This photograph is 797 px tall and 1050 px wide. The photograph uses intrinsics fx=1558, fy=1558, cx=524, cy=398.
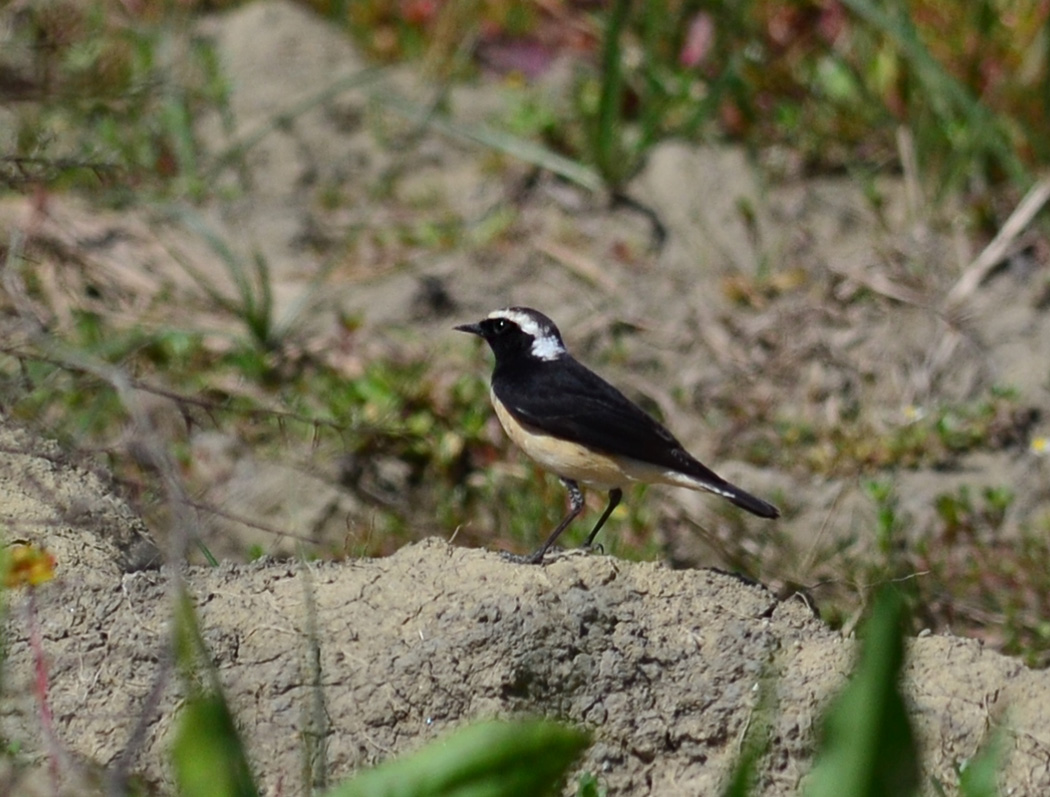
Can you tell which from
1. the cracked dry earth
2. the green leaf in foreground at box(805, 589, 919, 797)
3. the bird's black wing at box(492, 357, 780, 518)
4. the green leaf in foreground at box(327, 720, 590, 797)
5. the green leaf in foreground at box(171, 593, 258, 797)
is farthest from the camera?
the bird's black wing at box(492, 357, 780, 518)

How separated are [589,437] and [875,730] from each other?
9.02 ft

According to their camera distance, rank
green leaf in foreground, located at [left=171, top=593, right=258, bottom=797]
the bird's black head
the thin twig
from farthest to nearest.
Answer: the thin twig < the bird's black head < green leaf in foreground, located at [left=171, top=593, right=258, bottom=797]

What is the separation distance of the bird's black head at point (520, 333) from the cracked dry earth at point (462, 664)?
1.53 metres

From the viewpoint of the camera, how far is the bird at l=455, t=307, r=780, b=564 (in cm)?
493

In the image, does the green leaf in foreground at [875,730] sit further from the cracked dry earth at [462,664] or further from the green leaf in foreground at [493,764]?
the cracked dry earth at [462,664]

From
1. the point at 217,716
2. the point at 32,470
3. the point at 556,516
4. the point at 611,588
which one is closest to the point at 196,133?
the point at 556,516

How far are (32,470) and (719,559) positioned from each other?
293 cm

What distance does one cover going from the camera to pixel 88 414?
20.7 feet

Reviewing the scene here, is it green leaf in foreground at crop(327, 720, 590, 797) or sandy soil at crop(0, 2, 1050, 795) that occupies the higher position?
green leaf in foreground at crop(327, 720, 590, 797)

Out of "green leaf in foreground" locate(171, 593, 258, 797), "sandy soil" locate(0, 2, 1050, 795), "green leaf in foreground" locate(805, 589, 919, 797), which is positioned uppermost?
"green leaf in foreground" locate(805, 589, 919, 797)

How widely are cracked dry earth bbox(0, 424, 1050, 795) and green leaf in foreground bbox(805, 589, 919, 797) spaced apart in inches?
56.8

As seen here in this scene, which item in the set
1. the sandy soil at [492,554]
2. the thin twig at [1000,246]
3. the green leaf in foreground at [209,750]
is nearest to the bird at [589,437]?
the sandy soil at [492,554]

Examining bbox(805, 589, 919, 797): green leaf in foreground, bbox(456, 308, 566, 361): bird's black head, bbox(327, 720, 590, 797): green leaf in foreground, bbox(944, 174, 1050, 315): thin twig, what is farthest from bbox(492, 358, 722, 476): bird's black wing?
bbox(944, 174, 1050, 315): thin twig

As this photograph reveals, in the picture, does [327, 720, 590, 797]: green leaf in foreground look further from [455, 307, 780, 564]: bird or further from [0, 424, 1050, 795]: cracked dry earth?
[455, 307, 780, 564]: bird
